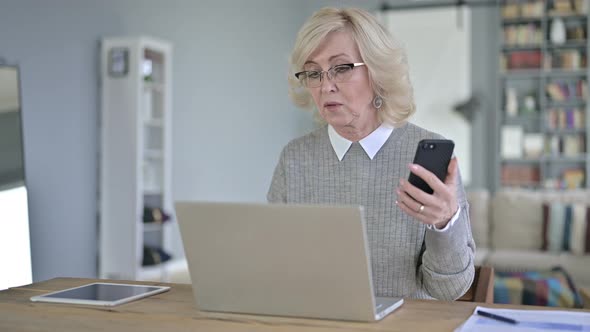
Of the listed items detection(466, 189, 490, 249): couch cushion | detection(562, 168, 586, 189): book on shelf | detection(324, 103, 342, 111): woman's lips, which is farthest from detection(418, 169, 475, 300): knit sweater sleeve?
detection(562, 168, 586, 189): book on shelf

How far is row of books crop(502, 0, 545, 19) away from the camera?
7805 millimetres

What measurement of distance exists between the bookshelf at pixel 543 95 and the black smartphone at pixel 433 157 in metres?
7.00

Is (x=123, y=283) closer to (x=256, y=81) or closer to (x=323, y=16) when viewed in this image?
(x=323, y=16)

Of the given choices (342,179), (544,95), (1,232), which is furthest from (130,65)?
(544,95)

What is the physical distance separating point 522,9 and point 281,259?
746cm

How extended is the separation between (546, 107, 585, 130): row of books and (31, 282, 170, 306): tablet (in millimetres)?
7048

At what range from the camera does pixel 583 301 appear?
3316 mm

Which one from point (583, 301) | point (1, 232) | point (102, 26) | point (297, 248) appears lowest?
point (583, 301)

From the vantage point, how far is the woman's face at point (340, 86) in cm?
172

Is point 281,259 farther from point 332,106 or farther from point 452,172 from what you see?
point 332,106

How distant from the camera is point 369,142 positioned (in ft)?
5.76

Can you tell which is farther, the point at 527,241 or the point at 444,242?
the point at 527,241

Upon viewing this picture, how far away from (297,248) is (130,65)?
3.89m

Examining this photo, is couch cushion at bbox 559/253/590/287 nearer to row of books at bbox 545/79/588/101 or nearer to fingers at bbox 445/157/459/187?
fingers at bbox 445/157/459/187
